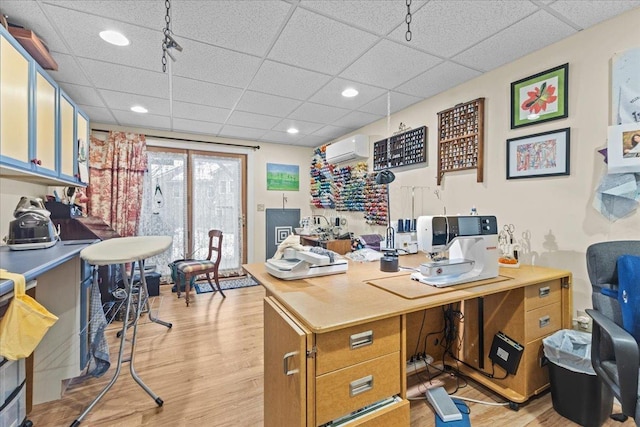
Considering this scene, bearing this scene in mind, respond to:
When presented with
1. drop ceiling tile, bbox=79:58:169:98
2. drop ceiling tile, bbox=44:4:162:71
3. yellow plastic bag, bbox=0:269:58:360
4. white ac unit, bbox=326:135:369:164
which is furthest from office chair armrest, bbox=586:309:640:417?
drop ceiling tile, bbox=79:58:169:98

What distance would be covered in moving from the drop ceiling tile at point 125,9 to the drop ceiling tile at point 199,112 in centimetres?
142

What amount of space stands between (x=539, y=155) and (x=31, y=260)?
11.0ft

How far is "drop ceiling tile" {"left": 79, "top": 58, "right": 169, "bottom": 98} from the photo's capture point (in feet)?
7.65

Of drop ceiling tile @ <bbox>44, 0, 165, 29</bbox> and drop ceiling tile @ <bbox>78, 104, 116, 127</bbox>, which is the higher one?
drop ceiling tile @ <bbox>78, 104, 116, 127</bbox>

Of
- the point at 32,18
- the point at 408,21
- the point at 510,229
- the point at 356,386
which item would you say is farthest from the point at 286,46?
the point at 510,229

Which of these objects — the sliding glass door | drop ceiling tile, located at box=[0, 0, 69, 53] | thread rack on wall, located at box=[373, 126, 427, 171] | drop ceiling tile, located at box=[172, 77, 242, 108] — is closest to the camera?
drop ceiling tile, located at box=[0, 0, 69, 53]

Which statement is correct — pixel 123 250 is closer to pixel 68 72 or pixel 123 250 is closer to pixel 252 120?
pixel 68 72

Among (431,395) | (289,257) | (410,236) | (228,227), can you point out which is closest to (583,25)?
(410,236)

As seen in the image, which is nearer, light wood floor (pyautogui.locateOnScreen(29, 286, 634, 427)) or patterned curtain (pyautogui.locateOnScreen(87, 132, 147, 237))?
light wood floor (pyautogui.locateOnScreen(29, 286, 634, 427))

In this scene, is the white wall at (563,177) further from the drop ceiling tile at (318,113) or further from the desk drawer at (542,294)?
the drop ceiling tile at (318,113)

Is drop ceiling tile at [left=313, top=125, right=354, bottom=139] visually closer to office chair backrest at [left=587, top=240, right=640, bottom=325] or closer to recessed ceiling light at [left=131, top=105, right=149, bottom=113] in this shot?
recessed ceiling light at [left=131, top=105, right=149, bottom=113]

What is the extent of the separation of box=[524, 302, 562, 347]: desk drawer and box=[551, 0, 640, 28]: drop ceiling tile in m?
1.80

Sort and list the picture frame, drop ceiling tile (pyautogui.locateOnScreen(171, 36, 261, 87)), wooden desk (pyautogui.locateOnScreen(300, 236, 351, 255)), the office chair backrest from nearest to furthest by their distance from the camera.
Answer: the office chair backrest < the picture frame < drop ceiling tile (pyautogui.locateOnScreen(171, 36, 261, 87)) < wooden desk (pyautogui.locateOnScreen(300, 236, 351, 255))

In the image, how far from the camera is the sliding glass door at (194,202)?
4.25 meters
